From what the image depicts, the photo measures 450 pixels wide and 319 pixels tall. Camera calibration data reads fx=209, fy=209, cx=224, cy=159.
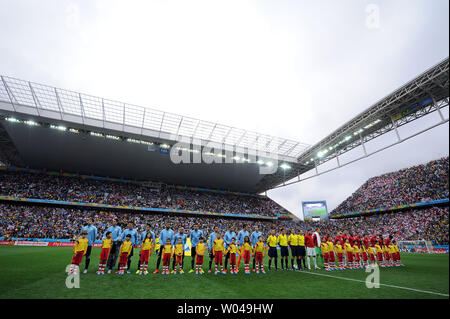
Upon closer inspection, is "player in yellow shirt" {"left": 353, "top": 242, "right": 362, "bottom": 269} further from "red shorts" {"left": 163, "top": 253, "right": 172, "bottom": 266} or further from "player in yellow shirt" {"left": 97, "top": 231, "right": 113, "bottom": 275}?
"player in yellow shirt" {"left": 97, "top": 231, "right": 113, "bottom": 275}

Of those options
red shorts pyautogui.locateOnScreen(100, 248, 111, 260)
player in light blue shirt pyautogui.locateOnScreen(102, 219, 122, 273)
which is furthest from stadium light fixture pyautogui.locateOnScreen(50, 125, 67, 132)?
red shorts pyautogui.locateOnScreen(100, 248, 111, 260)

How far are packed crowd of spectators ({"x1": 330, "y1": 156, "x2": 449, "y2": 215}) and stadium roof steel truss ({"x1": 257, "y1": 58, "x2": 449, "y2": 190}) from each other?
9634mm

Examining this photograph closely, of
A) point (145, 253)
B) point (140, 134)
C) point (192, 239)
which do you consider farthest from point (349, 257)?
point (140, 134)

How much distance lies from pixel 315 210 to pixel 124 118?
126 ft

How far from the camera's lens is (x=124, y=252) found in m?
7.77

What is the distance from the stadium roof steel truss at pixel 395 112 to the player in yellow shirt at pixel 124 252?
64.8ft

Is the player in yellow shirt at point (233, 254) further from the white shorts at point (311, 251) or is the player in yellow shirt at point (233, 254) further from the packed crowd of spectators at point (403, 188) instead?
the packed crowd of spectators at point (403, 188)

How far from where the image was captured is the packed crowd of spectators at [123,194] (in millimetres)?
28781

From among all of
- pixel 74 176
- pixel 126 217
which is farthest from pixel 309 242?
pixel 74 176

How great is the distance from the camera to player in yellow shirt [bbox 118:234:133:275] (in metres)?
7.61

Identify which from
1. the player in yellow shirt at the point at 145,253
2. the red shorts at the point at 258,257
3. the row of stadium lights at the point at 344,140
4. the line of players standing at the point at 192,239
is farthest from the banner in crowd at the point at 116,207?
the red shorts at the point at 258,257

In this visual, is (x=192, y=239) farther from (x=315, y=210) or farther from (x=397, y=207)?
(x=315, y=210)

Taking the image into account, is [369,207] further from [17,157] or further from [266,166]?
[17,157]
